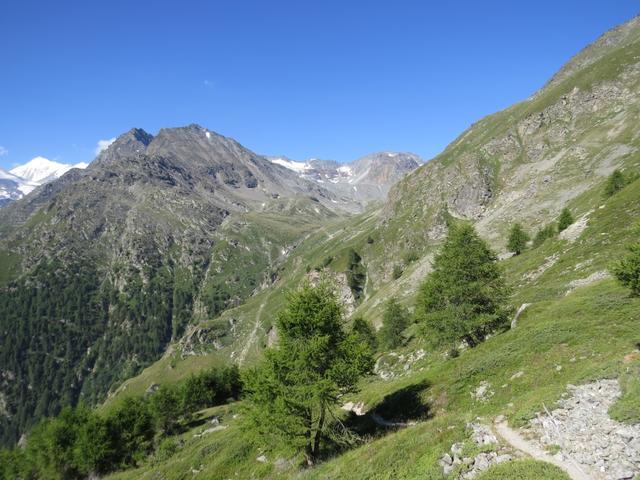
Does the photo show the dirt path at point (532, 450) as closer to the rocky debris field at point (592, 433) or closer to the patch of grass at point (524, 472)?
the rocky debris field at point (592, 433)

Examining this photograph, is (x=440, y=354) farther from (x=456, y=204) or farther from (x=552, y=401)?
(x=456, y=204)

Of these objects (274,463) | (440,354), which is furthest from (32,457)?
(440,354)

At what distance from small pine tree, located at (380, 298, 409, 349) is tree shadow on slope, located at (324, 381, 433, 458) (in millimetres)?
42629

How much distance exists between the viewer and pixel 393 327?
79562 millimetres

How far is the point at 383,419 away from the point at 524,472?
18980 mm

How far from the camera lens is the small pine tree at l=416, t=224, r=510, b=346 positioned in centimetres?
3644

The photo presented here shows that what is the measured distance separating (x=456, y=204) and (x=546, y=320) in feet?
531

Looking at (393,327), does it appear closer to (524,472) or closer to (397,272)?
(524,472)

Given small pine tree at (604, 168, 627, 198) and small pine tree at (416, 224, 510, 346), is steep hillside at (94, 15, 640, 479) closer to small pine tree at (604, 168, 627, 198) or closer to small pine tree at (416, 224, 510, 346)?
small pine tree at (416, 224, 510, 346)

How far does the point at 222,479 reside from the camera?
38500mm

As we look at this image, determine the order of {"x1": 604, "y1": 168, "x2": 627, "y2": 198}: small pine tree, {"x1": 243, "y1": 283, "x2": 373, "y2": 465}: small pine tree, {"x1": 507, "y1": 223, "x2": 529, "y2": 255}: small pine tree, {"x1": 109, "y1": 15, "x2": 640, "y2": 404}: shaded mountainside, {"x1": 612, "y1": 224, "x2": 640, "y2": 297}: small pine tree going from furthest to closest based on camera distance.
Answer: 1. {"x1": 109, "y1": 15, "x2": 640, "y2": 404}: shaded mountainside
2. {"x1": 507, "y1": 223, "x2": 529, "y2": 255}: small pine tree
3. {"x1": 604, "y1": 168, "x2": 627, "y2": 198}: small pine tree
4. {"x1": 612, "y1": 224, "x2": 640, "y2": 297}: small pine tree
5. {"x1": 243, "y1": 283, "x2": 373, "y2": 465}: small pine tree

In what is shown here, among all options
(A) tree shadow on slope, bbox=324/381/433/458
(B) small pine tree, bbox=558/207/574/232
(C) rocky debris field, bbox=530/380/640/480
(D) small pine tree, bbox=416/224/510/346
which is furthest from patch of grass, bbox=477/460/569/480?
(B) small pine tree, bbox=558/207/574/232

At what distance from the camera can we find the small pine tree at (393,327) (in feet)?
255

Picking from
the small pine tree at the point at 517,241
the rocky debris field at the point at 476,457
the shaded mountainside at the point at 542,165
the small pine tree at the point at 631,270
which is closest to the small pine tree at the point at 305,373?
the rocky debris field at the point at 476,457
